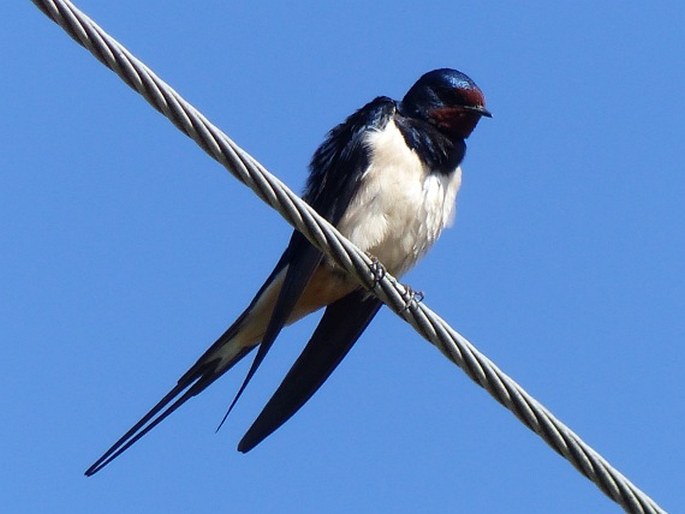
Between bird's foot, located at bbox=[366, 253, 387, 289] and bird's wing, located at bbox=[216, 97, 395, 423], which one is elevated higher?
bird's wing, located at bbox=[216, 97, 395, 423]

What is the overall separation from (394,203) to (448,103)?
0.57 meters

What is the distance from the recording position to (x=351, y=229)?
4.13 meters

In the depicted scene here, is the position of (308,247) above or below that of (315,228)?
above

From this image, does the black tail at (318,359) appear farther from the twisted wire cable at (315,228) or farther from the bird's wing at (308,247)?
the twisted wire cable at (315,228)

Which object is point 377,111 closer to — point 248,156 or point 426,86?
point 426,86

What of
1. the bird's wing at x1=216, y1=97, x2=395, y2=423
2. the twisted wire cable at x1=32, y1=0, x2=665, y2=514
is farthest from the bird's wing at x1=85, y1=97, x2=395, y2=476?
the twisted wire cable at x1=32, y1=0, x2=665, y2=514

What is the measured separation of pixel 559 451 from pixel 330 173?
1747mm

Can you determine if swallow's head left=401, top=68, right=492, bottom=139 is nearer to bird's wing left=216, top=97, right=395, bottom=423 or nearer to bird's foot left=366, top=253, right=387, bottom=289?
bird's wing left=216, top=97, right=395, bottom=423

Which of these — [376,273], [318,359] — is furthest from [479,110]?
[376,273]

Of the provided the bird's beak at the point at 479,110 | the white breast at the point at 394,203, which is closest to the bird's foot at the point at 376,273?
the white breast at the point at 394,203

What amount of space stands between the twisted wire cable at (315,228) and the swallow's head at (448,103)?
63.8 inches

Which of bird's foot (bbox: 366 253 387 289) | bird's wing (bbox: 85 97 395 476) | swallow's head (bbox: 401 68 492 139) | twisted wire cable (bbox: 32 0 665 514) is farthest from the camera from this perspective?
swallow's head (bbox: 401 68 492 139)

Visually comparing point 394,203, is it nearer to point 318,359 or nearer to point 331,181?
point 331,181

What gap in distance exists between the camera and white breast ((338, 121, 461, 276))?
411 centimetres
